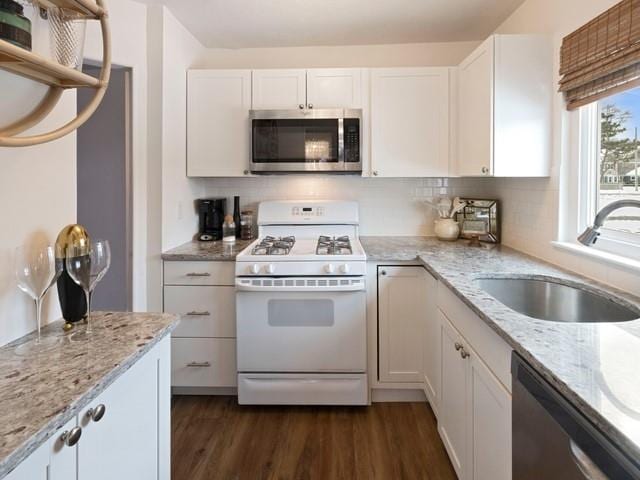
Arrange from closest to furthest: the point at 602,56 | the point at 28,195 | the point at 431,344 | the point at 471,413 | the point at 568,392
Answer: the point at 568,392
the point at 28,195
the point at 471,413
the point at 602,56
the point at 431,344

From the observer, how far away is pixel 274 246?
261cm

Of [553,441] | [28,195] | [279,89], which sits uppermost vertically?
[279,89]

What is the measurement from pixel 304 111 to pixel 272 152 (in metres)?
0.34

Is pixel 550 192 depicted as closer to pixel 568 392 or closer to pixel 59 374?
pixel 568 392

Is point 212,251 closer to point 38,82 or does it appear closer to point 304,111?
point 304,111

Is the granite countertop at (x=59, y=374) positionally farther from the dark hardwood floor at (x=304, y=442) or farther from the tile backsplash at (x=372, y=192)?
the tile backsplash at (x=372, y=192)

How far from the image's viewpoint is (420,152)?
282 cm

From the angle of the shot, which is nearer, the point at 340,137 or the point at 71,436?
the point at 71,436

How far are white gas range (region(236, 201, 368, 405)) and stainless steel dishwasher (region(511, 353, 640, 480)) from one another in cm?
130

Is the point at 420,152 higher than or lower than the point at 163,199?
higher

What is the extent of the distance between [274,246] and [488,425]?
5.23 ft

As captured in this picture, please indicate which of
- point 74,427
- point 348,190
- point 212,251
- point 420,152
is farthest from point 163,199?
point 74,427

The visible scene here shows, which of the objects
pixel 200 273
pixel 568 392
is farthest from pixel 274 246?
pixel 568 392

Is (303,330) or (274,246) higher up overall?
(274,246)
